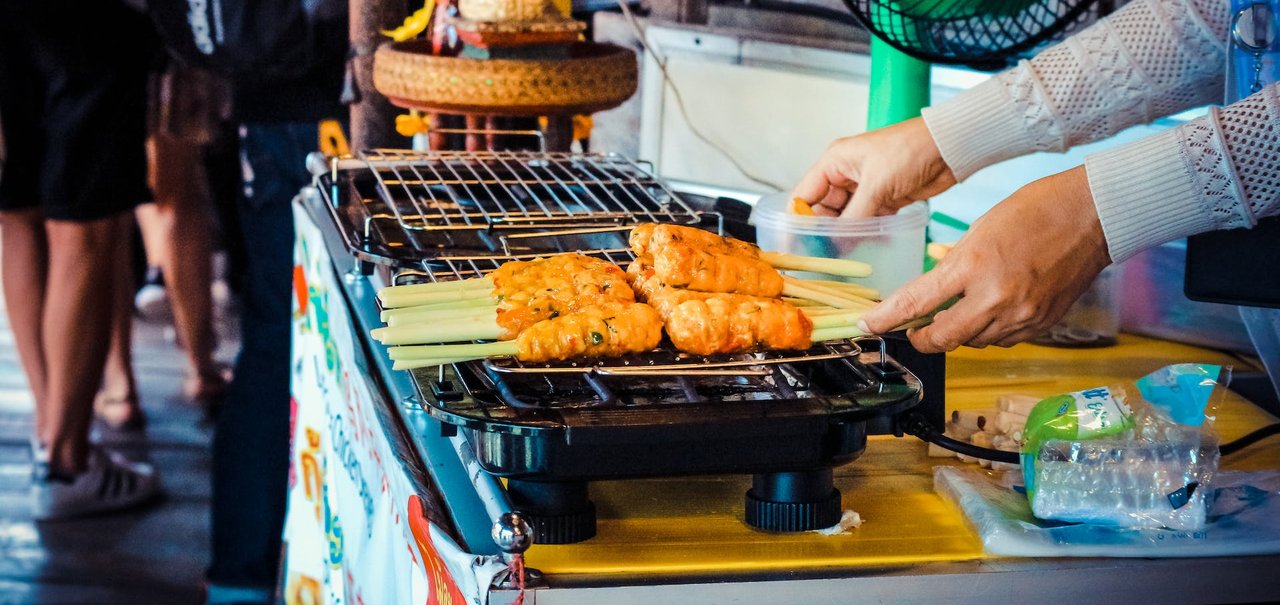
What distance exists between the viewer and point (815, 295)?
5.29 ft

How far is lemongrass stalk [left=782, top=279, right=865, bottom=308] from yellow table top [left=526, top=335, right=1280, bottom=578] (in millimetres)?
202

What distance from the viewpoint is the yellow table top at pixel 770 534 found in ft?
4.30

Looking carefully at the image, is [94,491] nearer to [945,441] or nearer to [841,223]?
[841,223]

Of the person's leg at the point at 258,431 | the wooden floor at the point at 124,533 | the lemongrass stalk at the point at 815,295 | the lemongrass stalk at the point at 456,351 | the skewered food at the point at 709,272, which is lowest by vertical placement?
the wooden floor at the point at 124,533

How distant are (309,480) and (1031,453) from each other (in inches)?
58.1

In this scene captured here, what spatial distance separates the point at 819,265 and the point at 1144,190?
0.42m

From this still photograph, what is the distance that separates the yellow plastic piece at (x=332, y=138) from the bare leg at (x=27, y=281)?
129cm

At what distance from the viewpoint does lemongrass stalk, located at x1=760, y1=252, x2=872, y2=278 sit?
1.71 meters

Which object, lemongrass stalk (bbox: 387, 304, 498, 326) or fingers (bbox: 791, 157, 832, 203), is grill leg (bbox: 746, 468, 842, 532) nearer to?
lemongrass stalk (bbox: 387, 304, 498, 326)

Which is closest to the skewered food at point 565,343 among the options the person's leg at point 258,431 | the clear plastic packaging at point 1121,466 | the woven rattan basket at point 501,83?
the clear plastic packaging at point 1121,466

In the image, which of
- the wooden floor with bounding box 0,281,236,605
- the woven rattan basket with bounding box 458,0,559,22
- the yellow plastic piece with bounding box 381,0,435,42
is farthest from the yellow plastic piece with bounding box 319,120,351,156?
the wooden floor with bounding box 0,281,236,605

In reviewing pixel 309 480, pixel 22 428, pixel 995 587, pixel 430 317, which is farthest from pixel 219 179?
pixel 995 587

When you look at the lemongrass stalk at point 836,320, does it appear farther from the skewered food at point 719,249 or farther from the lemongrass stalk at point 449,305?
the lemongrass stalk at point 449,305

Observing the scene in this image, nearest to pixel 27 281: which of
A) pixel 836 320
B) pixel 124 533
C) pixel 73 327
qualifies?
pixel 73 327
